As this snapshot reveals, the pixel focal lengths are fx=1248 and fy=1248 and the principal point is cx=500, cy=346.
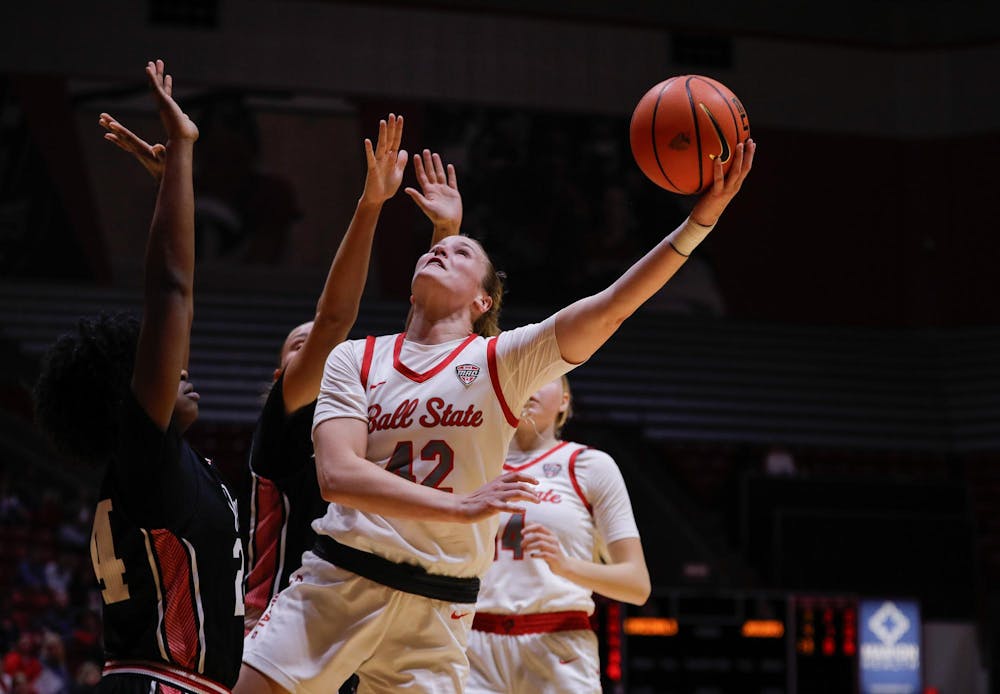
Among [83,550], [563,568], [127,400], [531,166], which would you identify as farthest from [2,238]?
[127,400]

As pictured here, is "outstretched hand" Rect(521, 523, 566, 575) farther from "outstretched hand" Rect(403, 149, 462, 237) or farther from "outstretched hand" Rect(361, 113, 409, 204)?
"outstretched hand" Rect(361, 113, 409, 204)

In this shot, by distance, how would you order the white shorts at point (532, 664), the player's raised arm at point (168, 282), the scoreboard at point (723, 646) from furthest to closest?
the scoreboard at point (723, 646), the white shorts at point (532, 664), the player's raised arm at point (168, 282)

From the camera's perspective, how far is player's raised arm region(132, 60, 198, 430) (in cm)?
262

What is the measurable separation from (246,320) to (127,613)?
14.6 meters

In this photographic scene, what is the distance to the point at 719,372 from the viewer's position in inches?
694

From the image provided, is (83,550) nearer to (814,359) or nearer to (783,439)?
(783,439)

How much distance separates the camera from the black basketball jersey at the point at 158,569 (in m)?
2.66

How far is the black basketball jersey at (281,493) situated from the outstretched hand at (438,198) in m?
0.81

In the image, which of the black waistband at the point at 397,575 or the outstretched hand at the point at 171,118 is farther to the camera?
the black waistband at the point at 397,575

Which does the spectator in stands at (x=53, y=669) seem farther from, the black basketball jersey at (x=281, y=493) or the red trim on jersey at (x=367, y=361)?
the red trim on jersey at (x=367, y=361)

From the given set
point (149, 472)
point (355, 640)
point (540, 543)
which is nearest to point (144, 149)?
point (149, 472)

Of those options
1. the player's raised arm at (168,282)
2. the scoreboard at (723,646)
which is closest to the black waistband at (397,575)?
the player's raised arm at (168,282)

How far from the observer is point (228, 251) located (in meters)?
17.3

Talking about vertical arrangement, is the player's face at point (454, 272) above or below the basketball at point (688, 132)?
below
